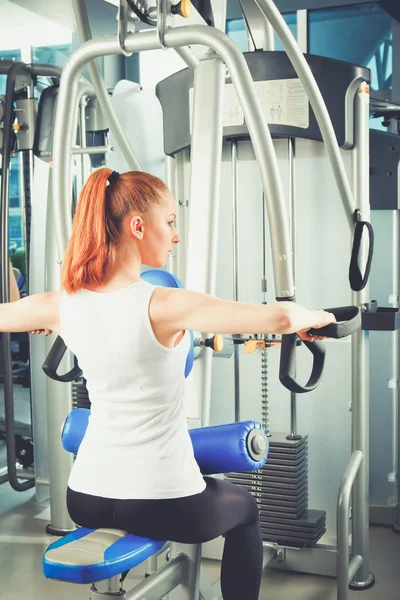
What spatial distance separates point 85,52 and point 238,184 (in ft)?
4.53

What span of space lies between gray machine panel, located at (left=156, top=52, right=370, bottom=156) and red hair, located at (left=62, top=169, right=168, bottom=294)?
4.25 ft

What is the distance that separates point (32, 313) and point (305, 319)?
74cm

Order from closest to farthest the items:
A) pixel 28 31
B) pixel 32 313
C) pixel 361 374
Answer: pixel 32 313 → pixel 361 374 → pixel 28 31

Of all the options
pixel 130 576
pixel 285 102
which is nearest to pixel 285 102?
pixel 285 102

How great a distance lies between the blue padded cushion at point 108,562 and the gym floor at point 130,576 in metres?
1.30

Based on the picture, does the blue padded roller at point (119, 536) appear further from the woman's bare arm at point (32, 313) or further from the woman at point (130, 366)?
the woman's bare arm at point (32, 313)

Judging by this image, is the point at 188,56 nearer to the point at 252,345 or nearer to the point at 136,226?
the point at 136,226

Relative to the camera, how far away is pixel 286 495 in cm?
294

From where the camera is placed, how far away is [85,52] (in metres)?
1.98

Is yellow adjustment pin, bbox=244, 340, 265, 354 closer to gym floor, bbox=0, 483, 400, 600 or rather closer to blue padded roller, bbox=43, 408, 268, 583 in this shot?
blue padded roller, bbox=43, 408, 268, 583

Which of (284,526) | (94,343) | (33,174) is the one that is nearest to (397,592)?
(284,526)

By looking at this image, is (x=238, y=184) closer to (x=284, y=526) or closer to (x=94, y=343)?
(x=284, y=526)

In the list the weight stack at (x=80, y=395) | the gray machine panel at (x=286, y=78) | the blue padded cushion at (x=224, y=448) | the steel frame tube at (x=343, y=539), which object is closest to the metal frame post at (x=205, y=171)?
the blue padded cushion at (x=224, y=448)

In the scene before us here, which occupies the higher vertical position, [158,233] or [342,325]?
[158,233]
